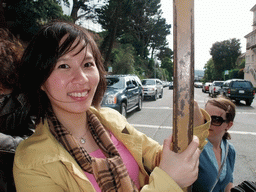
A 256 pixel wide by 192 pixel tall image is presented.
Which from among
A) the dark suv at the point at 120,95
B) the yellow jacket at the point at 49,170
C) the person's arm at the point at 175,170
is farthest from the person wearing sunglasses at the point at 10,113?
the dark suv at the point at 120,95

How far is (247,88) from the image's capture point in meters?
12.4

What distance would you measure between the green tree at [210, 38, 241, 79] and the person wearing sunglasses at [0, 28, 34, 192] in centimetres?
5324

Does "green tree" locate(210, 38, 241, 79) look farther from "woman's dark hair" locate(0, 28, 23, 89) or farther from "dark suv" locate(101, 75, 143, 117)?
"woman's dark hair" locate(0, 28, 23, 89)

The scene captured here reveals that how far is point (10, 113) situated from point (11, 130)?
4.1 inches

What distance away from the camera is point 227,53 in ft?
158

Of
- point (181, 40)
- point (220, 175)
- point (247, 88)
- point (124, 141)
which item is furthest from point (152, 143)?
point (247, 88)

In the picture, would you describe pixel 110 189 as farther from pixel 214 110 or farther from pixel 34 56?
pixel 214 110

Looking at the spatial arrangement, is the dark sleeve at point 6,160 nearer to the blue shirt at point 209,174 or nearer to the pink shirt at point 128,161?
the pink shirt at point 128,161

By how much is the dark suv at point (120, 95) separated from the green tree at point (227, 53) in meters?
46.1

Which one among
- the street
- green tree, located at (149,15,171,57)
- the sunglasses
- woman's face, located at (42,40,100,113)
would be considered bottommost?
the street

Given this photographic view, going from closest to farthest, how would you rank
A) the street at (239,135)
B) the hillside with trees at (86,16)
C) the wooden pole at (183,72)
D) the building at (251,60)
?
the wooden pole at (183,72), the street at (239,135), the hillside with trees at (86,16), the building at (251,60)

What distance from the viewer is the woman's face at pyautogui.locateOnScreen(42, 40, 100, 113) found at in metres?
1.08

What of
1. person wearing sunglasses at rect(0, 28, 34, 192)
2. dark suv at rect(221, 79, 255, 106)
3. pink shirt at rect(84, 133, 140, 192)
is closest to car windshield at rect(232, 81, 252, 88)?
dark suv at rect(221, 79, 255, 106)

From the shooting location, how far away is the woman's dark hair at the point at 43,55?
3.54 feet
